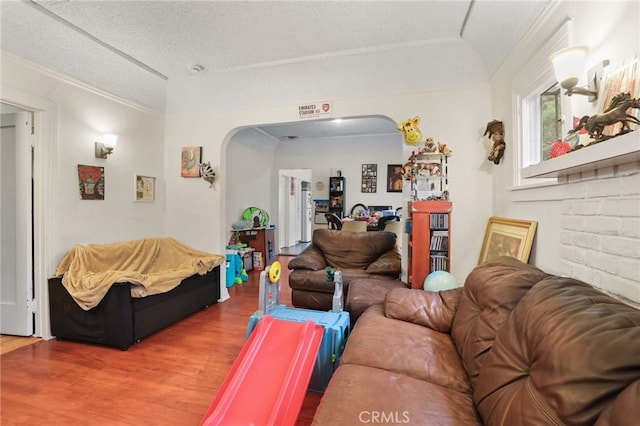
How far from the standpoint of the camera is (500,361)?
1131 millimetres

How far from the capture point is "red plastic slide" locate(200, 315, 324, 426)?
4.79ft

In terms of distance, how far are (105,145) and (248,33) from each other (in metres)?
1.97

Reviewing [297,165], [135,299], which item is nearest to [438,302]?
[135,299]

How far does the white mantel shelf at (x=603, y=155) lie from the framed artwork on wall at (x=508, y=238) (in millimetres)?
758

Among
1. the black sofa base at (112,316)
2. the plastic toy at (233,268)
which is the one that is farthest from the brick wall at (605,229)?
the plastic toy at (233,268)

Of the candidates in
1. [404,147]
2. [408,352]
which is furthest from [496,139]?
[408,352]

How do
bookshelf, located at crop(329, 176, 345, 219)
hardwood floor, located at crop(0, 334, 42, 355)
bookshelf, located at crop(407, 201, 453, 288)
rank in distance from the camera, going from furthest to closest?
bookshelf, located at crop(329, 176, 345, 219) < bookshelf, located at crop(407, 201, 453, 288) < hardwood floor, located at crop(0, 334, 42, 355)

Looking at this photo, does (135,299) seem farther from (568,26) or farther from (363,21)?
(568,26)

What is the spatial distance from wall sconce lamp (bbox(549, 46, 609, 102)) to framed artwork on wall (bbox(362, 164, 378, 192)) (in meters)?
5.41

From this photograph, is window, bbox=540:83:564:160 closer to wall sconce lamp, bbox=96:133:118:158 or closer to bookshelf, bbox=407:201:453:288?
bookshelf, bbox=407:201:453:288

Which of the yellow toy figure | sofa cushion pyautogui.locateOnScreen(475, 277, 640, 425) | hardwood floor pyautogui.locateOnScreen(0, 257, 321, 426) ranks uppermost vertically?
the yellow toy figure

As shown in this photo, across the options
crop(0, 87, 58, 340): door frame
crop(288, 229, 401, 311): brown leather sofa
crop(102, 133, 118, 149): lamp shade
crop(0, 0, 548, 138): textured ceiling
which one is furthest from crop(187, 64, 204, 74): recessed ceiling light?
crop(288, 229, 401, 311): brown leather sofa

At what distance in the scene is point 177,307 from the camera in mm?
3102

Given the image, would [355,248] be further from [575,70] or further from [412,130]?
[575,70]
